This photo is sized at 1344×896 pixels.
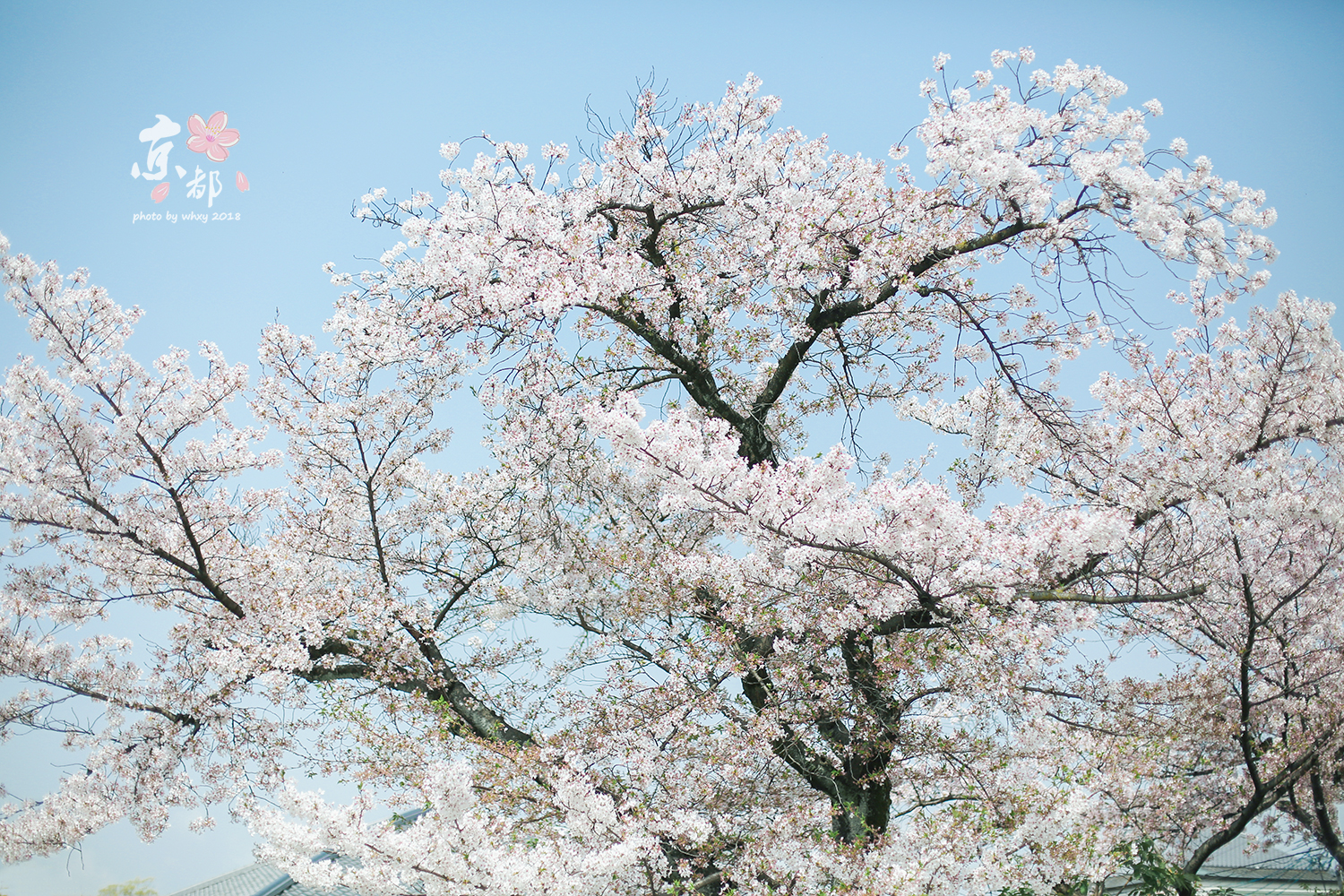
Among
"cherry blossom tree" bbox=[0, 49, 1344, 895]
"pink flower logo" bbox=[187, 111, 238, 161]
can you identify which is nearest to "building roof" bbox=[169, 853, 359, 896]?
"cherry blossom tree" bbox=[0, 49, 1344, 895]

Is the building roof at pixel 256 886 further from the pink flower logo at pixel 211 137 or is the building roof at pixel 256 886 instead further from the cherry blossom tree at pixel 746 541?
the pink flower logo at pixel 211 137

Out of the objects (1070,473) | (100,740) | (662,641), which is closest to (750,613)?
(662,641)

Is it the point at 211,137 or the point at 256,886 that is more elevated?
the point at 211,137

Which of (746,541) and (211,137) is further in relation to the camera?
(211,137)

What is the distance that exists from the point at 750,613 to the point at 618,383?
118 inches

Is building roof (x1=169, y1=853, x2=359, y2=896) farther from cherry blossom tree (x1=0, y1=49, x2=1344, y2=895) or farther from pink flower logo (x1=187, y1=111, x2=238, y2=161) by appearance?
pink flower logo (x1=187, y1=111, x2=238, y2=161)

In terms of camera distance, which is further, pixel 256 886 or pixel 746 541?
pixel 256 886

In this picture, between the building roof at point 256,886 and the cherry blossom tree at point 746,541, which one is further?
the building roof at point 256,886

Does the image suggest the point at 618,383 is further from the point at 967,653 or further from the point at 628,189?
the point at 967,653

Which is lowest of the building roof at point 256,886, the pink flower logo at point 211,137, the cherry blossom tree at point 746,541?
the building roof at point 256,886

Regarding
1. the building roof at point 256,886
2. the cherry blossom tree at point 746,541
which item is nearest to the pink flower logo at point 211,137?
the cherry blossom tree at point 746,541

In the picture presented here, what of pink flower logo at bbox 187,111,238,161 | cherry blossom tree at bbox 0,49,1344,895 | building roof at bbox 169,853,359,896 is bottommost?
building roof at bbox 169,853,359,896

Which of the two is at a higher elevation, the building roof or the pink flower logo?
the pink flower logo

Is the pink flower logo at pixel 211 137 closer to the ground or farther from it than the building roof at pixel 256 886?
farther from it
